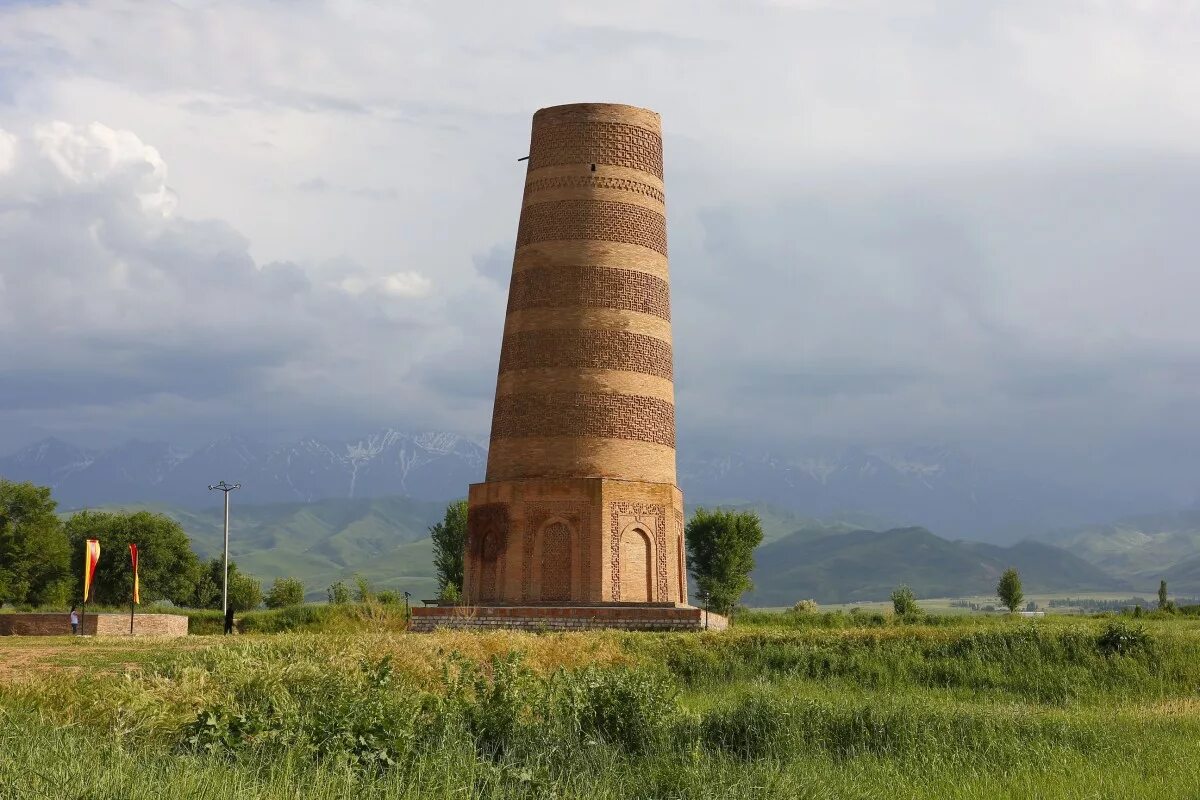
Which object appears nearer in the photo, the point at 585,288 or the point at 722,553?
the point at 585,288

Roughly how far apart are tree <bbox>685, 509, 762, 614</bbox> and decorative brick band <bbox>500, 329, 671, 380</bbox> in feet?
81.0

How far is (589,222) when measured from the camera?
33.7 metres

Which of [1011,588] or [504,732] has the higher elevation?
[1011,588]

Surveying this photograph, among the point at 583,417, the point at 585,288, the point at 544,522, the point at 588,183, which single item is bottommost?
the point at 544,522

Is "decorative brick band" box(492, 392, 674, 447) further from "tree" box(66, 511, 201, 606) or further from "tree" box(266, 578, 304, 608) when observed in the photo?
"tree" box(266, 578, 304, 608)

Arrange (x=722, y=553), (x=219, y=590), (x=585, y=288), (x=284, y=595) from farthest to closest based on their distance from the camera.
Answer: (x=284, y=595)
(x=219, y=590)
(x=722, y=553)
(x=585, y=288)

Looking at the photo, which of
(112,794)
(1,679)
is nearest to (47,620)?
(1,679)

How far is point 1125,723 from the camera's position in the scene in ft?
58.2

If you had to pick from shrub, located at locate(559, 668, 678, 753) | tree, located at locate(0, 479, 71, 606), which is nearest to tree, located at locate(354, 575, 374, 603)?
shrub, located at locate(559, 668, 678, 753)

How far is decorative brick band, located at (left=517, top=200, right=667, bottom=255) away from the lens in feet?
110

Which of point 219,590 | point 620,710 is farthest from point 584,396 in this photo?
point 219,590

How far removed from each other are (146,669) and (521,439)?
15532 mm

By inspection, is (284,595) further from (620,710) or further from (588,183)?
(620,710)

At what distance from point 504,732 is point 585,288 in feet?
62.2
